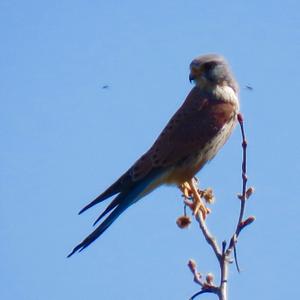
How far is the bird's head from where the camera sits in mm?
6188

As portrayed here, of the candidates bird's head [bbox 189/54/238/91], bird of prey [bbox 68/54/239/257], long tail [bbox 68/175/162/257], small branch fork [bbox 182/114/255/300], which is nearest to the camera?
small branch fork [bbox 182/114/255/300]

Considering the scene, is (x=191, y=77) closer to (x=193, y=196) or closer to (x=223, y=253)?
(x=193, y=196)

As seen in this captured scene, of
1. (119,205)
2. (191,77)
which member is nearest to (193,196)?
(119,205)

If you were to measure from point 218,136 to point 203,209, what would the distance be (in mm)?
871

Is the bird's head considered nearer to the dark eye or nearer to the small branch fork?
the dark eye

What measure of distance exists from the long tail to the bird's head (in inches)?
41.6

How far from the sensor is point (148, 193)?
5512 mm

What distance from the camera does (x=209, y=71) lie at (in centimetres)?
→ 623

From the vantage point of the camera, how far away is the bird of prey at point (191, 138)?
5426 mm

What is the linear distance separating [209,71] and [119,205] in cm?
163

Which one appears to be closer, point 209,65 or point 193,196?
point 193,196

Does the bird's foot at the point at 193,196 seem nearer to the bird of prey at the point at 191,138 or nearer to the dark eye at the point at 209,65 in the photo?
the bird of prey at the point at 191,138

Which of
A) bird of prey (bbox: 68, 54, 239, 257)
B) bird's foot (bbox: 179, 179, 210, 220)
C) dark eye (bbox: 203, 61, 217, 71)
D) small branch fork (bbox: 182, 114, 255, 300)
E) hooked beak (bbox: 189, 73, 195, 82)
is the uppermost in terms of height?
dark eye (bbox: 203, 61, 217, 71)

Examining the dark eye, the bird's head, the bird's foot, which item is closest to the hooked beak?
the bird's head
